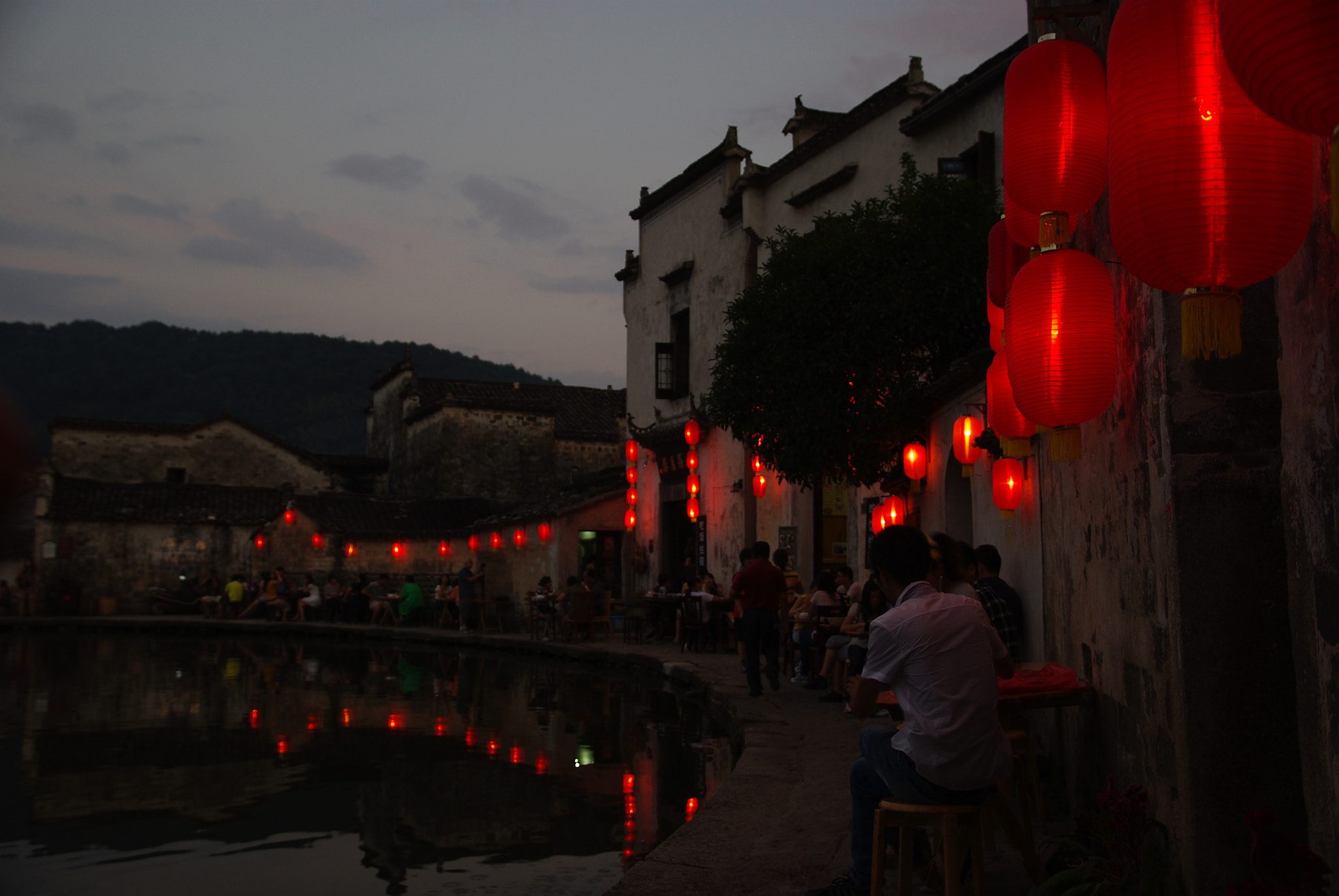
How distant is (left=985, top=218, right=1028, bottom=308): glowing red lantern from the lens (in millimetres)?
6172

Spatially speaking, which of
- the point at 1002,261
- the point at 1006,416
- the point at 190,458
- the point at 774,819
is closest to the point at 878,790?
the point at 774,819

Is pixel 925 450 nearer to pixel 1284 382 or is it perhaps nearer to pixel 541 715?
pixel 541 715

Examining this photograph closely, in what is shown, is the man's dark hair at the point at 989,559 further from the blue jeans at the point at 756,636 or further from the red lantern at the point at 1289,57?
the red lantern at the point at 1289,57

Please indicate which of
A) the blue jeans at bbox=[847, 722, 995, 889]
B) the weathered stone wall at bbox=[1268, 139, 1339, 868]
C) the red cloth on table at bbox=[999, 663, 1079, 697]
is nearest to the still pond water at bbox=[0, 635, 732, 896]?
the blue jeans at bbox=[847, 722, 995, 889]

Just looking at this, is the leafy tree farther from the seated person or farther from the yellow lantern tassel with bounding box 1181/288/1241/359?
the yellow lantern tassel with bounding box 1181/288/1241/359

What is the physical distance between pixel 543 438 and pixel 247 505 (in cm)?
955

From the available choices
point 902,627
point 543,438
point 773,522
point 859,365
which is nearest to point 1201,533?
point 902,627

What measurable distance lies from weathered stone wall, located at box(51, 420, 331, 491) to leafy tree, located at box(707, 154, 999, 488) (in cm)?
2753

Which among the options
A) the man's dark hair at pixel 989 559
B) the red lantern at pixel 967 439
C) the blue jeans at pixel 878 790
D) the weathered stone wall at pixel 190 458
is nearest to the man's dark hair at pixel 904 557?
the blue jeans at pixel 878 790

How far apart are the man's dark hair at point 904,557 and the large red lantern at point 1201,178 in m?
1.26

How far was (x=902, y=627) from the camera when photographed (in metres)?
3.59

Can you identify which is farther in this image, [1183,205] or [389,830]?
[389,830]

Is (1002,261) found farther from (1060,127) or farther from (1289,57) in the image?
(1289,57)

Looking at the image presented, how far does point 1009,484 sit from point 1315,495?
15.2 ft
